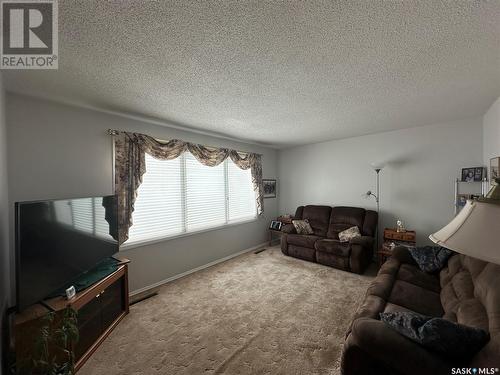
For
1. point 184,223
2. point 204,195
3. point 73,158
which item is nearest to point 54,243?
point 73,158

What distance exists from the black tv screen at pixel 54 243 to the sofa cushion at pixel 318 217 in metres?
3.68

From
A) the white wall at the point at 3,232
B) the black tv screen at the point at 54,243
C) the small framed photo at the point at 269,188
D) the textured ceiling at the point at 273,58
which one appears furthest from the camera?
the small framed photo at the point at 269,188

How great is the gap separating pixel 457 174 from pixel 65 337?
5.08 m

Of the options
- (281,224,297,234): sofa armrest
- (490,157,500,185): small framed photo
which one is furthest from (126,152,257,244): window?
(490,157,500,185): small framed photo

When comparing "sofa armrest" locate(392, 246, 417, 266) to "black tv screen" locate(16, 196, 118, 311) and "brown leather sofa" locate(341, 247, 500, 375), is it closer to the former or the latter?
"brown leather sofa" locate(341, 247, 500, 375)

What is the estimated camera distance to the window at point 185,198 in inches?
115

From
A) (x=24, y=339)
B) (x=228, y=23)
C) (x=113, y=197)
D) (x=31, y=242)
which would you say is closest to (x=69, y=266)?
(x=31, y=242)

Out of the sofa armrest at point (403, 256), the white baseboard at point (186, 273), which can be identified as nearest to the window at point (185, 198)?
the white baseboard at point (186, 273)

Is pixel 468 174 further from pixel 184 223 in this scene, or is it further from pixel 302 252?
pixel 184 223

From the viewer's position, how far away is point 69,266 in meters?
1.73

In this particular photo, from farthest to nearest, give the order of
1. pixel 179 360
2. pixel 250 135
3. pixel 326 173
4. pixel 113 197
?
pixel 326 173 → pixel 250 135 → pixel 113 197 → pixel 179 360

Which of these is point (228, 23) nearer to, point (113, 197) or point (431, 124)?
point (113, 197)

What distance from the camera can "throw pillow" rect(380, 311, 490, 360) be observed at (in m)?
1.01

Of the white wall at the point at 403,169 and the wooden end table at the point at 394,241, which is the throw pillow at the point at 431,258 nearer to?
the wooden end table at the point at 394,241
